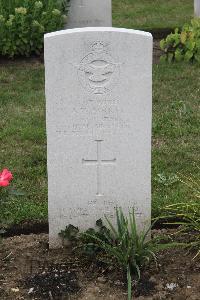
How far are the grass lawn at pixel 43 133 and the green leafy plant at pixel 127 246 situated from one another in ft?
1.81

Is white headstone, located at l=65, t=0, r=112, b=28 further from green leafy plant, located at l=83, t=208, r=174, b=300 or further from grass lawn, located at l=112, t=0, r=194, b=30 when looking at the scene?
green leafy plant, located at l=83, t=208, r=174, b=300

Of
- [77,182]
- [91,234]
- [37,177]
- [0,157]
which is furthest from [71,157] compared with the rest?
[0,157]

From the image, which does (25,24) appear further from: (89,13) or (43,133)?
(43,133)

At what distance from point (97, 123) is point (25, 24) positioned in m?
4.70

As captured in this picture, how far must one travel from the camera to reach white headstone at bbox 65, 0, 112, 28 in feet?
30.1

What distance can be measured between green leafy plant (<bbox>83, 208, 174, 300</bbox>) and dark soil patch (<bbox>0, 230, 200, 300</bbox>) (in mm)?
69

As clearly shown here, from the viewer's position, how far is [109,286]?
3889mm

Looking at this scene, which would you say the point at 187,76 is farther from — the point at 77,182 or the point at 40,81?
the point at 77,182

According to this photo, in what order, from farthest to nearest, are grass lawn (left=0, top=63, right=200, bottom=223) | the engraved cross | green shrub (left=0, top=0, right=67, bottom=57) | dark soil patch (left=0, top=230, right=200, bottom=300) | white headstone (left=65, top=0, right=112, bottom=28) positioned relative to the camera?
white headstone (left=65, top=0, right=112, bottom=28)
green shrub (left=0, top=0, right=67, bottom=57)
grass lawn (left=0, top=63, right=200, bottom=223)
the engraved cross
dark soil patch (left=0, top=230, right=200, bottom=300)

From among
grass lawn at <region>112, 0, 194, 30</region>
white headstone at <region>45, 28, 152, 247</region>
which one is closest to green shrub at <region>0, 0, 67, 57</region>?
grass lawn at <region>112, 0, 194, 30</region>

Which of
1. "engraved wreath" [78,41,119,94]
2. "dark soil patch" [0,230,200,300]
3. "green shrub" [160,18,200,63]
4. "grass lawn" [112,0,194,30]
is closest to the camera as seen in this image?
"dark soil patch" [0,230,200,300]

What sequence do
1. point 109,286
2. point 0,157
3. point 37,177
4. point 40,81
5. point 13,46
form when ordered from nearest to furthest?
1. point 109,286
2. point 37,177
3. point 0,157
4. point 40,81
5. point 13,46

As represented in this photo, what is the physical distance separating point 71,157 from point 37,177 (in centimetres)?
Answer: 136

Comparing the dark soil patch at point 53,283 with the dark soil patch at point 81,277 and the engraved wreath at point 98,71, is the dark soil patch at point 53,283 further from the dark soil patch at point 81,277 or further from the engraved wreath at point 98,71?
the engraved wreath at point 98,71
